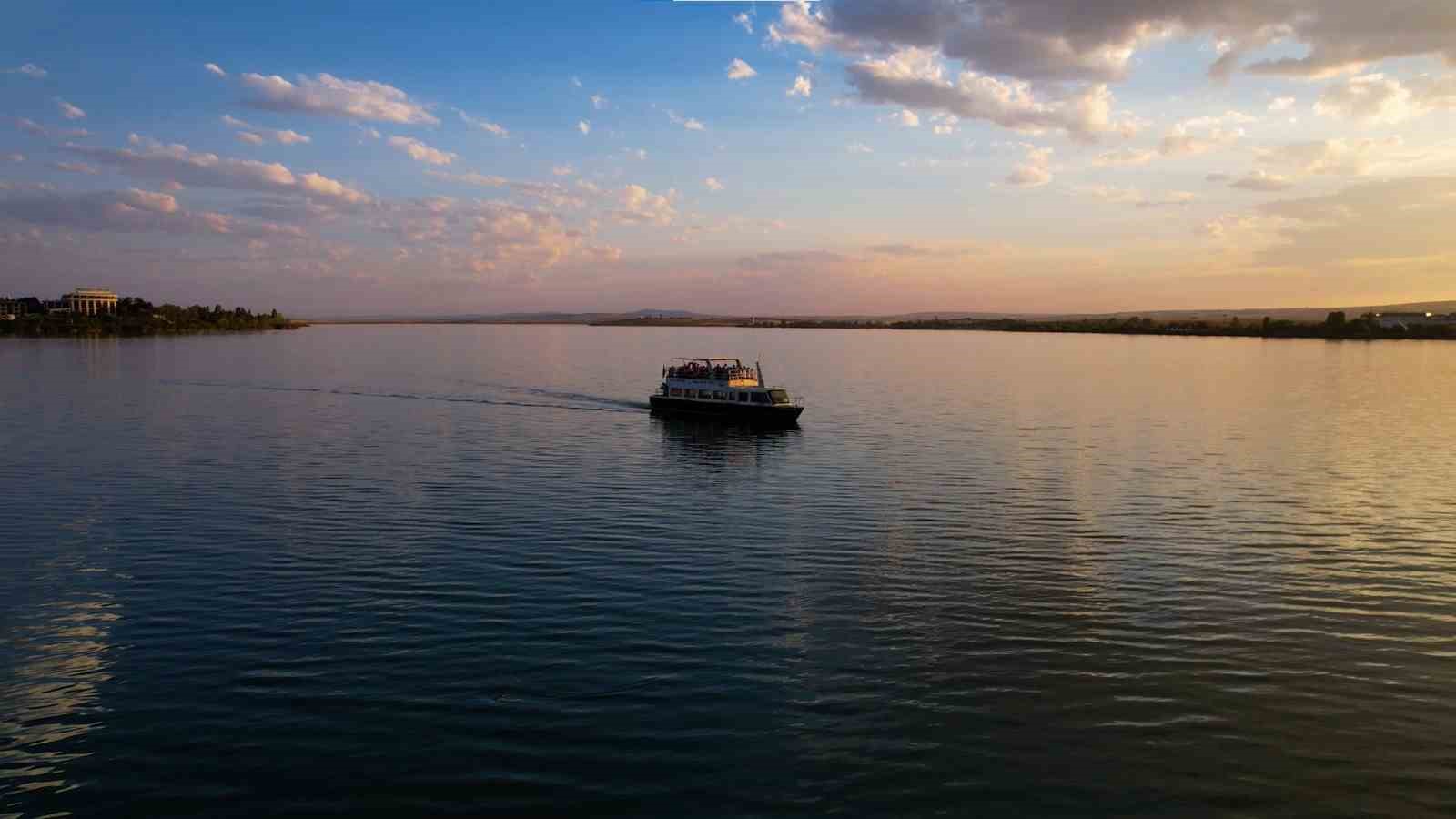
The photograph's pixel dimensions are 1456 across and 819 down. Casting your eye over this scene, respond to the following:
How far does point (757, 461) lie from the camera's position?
214ft

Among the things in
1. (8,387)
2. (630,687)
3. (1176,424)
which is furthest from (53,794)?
(8,387)

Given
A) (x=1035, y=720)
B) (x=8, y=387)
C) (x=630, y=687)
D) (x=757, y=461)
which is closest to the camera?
(x=1035, y=720)

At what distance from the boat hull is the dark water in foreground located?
20872 millimetres

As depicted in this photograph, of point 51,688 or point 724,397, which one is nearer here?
point 51,688

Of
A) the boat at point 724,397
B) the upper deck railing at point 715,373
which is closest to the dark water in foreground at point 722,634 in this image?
the boat at point 724,397

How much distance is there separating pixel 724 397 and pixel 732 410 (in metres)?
2.54

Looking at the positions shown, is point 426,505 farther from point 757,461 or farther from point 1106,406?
point 1106,406

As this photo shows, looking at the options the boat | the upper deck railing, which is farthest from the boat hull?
the upper deck railing

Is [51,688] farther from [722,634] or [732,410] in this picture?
[732,410]

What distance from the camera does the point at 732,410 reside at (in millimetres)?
90062

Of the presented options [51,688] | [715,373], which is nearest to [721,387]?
[715,373]

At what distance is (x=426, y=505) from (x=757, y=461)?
2555 cm

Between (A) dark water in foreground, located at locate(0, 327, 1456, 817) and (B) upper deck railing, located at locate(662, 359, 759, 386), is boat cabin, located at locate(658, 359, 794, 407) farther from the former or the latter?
(A) dark water in foreground, located at locate(0, 327, 1456, 817)

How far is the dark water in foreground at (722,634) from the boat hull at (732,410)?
20.9 meters
